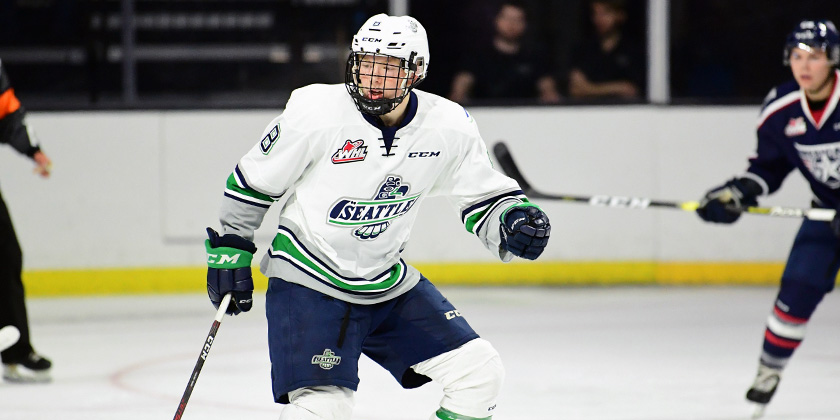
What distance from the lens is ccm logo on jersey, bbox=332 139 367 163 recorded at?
254 cm

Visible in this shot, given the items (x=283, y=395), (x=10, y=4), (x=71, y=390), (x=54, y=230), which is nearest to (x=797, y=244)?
(x=283, y=395)

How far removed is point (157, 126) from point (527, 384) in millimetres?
2859

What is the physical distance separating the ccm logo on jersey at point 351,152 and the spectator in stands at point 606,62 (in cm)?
431

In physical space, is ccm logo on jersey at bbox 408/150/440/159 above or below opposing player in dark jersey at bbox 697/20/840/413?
above

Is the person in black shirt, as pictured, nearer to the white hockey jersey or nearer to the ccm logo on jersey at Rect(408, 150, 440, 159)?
the white hockey jersey

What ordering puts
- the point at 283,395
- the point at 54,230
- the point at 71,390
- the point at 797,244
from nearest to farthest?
1. the point at 283,395
2. the point at 797,244
3. the point at 71,390
4. the point at 54,230

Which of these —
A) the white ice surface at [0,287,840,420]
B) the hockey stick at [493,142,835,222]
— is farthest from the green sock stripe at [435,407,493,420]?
the hockey stick at [493,142,835,222]

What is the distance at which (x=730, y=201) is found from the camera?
12.5 feet

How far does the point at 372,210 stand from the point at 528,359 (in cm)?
221

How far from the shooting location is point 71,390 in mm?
4160

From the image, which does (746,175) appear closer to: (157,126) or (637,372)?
(637,372)

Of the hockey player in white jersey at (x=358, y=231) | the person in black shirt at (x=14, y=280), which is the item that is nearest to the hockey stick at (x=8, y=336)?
the person in black shirt at (x=14, y=280)

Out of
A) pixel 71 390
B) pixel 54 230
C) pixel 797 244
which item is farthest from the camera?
pixel 54 230

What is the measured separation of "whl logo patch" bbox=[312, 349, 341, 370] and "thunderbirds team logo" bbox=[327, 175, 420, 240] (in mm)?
256
